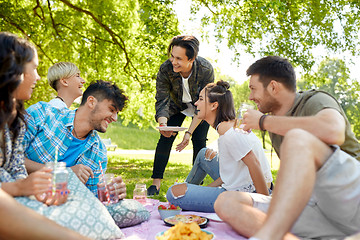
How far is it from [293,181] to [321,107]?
859 millimetres

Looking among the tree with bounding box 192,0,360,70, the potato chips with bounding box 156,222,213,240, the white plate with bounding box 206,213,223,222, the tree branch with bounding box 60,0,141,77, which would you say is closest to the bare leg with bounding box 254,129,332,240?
the potato chips with bounding box 156,222,213,240

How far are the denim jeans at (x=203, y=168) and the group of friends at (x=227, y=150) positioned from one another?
0.01 m

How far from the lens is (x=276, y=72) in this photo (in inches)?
120

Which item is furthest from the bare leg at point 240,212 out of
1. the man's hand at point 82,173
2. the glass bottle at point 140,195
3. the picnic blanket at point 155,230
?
the glass bottle at point 140,195

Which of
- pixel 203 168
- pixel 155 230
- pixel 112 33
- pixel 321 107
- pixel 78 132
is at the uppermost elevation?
pixel 112 33

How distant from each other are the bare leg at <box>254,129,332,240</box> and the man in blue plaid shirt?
1824 millimetres

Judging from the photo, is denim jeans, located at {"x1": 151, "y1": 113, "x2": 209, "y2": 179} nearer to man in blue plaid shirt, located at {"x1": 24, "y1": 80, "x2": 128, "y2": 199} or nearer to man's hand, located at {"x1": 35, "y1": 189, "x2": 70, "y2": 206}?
man in blue plaid shirt, located at {"x1": 24, "y1": 80, "x2": 128, "y2": 199}

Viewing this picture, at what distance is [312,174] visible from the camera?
1936 mm

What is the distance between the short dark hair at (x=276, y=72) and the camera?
9.87ft

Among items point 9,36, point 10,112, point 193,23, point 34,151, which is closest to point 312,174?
point 10,112

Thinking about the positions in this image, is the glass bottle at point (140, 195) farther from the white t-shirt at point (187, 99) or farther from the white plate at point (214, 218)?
the white t-shirt at point (187, 99)

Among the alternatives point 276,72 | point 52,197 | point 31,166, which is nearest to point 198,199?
point 276,72

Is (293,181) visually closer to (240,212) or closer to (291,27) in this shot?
(240,212)

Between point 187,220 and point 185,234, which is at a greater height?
point 185,234
